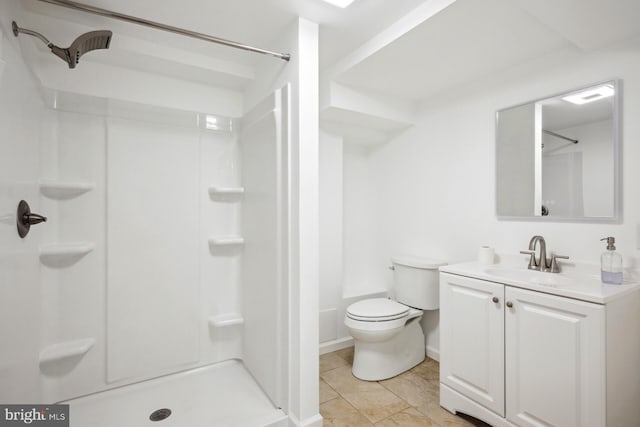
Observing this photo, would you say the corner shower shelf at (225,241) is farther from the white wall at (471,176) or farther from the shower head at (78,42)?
the shower head at (78,42)

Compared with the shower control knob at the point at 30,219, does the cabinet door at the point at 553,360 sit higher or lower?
lower

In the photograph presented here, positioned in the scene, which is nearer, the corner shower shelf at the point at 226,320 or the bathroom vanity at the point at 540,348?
the bathroom vanity at the point at 540,348

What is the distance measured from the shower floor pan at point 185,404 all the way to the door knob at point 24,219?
1077 millimetres

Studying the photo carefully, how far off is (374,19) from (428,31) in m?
0.30

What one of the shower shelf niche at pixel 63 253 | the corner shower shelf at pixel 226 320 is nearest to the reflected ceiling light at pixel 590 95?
the corner shower shelf at pixel 226 320

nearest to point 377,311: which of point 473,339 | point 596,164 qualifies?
point 473,339

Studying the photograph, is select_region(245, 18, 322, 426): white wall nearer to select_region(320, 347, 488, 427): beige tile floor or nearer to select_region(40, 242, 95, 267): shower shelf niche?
select_region(320, 347, 488, 427): beige tile floor

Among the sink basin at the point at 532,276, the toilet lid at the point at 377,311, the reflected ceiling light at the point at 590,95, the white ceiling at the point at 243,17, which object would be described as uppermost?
the white ceiling at the point at 243,17

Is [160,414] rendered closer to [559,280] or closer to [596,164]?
[559,280]

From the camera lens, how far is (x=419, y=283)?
7.69 ft

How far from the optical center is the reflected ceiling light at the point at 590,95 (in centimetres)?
160

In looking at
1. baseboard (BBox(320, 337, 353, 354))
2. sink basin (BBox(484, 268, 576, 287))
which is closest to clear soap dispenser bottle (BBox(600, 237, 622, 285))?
sink basin (BBox(484, 268, 576, 287))

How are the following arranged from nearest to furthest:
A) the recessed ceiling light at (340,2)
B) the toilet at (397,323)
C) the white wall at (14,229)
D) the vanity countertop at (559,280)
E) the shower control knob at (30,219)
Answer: the white wall at (14,229) → the vanity countertop at (559,280) → the shower control knob at (30,219) → the recessed ceiling light at (340,2) → the toilet at (397,323)

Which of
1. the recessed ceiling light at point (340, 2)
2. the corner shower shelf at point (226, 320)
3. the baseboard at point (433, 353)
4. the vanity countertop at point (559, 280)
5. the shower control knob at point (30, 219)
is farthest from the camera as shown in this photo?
the baseboard at point (433, 353)
